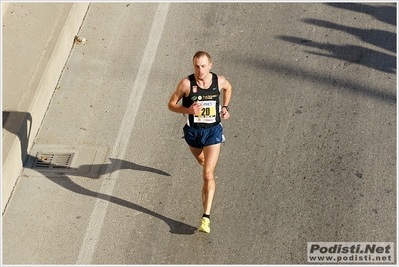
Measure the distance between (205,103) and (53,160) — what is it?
7.44 ft

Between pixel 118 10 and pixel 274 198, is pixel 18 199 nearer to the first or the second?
pixel 274 198

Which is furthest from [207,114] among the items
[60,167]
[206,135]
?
[60,167]

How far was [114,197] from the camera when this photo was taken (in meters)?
9.27

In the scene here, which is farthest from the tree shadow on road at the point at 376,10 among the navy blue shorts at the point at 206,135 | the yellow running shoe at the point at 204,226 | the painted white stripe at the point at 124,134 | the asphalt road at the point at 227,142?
the yellow running shoe at the point at 204,226

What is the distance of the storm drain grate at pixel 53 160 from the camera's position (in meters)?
9.69

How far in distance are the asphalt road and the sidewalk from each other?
0.60 ft

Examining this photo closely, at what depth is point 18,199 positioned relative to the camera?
9.23m

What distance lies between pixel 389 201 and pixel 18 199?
13.4 ft

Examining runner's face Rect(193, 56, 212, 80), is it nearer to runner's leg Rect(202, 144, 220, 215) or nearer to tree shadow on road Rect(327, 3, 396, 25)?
runner's leg Rect(202, 144, 220, 215)

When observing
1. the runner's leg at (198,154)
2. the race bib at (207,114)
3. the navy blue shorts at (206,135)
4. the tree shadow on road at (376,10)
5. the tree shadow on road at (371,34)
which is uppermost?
the tree shadow on road at (376,10)

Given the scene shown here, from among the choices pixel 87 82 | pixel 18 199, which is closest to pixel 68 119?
pixel 87 82

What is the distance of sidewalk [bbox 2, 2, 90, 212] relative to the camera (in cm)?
954

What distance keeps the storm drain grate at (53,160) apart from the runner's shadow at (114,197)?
33 mm

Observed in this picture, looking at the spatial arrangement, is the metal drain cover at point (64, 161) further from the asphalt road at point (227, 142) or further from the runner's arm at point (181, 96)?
the runner's arm at point (181, 96)
